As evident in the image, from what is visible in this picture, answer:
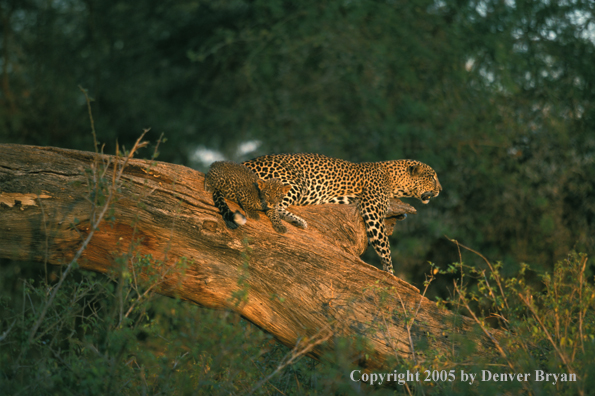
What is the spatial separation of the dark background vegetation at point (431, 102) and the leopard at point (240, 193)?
17.6 ft

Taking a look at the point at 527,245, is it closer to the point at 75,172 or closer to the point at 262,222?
the point at 262,222

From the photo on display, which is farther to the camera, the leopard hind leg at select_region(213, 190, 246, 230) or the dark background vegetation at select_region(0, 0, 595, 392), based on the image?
the dark background vegetation at select_region(0, 0, 595, 392)

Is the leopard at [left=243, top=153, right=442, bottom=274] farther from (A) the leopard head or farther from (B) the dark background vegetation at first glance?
(B) the dark background vegetation

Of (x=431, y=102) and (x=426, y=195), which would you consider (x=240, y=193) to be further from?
(x=431, y=102)

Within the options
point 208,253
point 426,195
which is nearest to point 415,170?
point 426,195

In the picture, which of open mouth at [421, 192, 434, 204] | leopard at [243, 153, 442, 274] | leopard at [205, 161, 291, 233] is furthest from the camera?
open mouth at [421, 192, 434, 204]

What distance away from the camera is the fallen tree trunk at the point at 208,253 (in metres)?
5.23

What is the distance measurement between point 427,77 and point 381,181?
463 centimetres

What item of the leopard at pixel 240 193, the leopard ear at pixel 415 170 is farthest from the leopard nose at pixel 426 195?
the leopard at pixel 240 193

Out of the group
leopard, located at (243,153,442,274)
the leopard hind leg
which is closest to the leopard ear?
leopard, located at (243,153,442,274)

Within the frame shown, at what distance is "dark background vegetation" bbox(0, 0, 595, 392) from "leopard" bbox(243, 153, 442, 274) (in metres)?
2.54

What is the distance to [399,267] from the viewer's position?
42.7 ft

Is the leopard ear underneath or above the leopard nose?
above

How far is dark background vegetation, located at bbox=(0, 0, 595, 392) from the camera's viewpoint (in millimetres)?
11430
